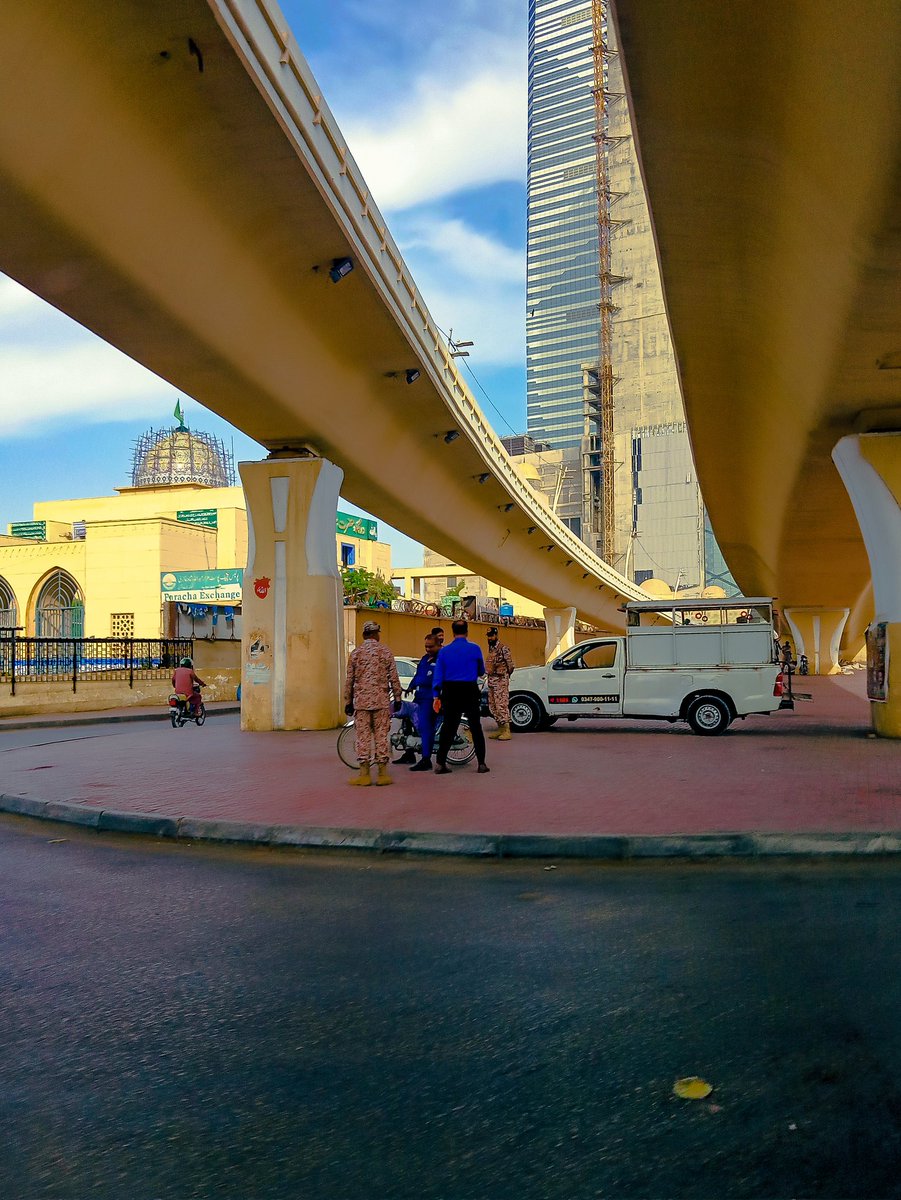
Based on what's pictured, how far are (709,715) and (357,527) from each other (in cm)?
6831

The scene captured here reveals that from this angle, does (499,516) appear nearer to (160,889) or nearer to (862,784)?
(862,784)

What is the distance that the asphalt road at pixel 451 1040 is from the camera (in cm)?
277

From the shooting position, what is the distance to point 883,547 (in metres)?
16.5

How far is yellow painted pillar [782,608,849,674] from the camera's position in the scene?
52.5 m

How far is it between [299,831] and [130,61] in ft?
23.2

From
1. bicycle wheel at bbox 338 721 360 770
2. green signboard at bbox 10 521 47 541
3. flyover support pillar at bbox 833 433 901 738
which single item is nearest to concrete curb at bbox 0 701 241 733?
bicycle wheel at bbox 338 721 360 770

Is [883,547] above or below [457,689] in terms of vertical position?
above

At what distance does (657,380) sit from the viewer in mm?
157375

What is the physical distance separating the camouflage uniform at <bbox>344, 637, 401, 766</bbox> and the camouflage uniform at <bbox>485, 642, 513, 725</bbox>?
6.81m

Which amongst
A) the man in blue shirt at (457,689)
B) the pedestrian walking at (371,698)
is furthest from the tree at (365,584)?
the pedestrian walking at (371,698)

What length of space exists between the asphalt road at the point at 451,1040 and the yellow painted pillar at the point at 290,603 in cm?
1274

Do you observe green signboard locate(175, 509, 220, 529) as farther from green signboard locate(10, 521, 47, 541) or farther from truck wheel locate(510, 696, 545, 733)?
truck wheel locate(510, 696, 545, 733)

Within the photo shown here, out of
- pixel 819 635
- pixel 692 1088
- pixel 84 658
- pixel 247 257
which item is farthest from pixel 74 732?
pixel 819 635

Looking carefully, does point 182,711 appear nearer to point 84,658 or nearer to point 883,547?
point 84,658
